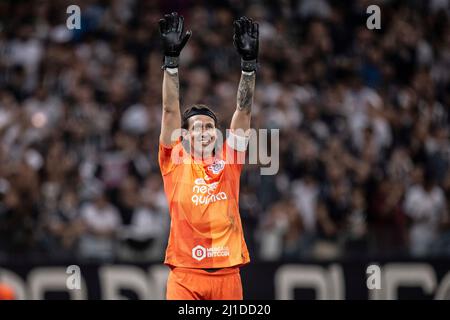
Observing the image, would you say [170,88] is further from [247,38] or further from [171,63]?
[247,38]

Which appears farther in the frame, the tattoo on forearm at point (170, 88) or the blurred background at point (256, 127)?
the blurred background at point (256, 127)

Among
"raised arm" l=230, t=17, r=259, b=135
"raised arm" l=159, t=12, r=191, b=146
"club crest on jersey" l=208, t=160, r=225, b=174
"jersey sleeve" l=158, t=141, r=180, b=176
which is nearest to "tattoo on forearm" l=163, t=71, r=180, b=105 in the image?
"raised arm" l=159, t=12, r=191, b=146

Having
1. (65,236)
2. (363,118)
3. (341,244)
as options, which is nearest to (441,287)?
(341,244)

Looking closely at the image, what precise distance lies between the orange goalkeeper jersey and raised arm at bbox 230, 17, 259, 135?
1.04 ft

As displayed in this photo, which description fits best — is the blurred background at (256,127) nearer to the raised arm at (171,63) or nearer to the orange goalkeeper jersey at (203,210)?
the orange goalkeeper jersey at (203,210)

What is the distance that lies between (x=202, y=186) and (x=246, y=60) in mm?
1154

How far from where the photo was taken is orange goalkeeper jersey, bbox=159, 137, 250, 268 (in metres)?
8.44

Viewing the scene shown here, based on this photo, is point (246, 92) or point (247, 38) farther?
point (246, 92)

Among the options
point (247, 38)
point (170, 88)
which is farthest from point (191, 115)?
point (247, 38)

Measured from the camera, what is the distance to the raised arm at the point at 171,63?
8438 millimetres

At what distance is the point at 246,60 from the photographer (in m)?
8.52

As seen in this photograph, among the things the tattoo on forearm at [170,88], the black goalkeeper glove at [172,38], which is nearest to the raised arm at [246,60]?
the black goalkeeper glove at [172,38]
